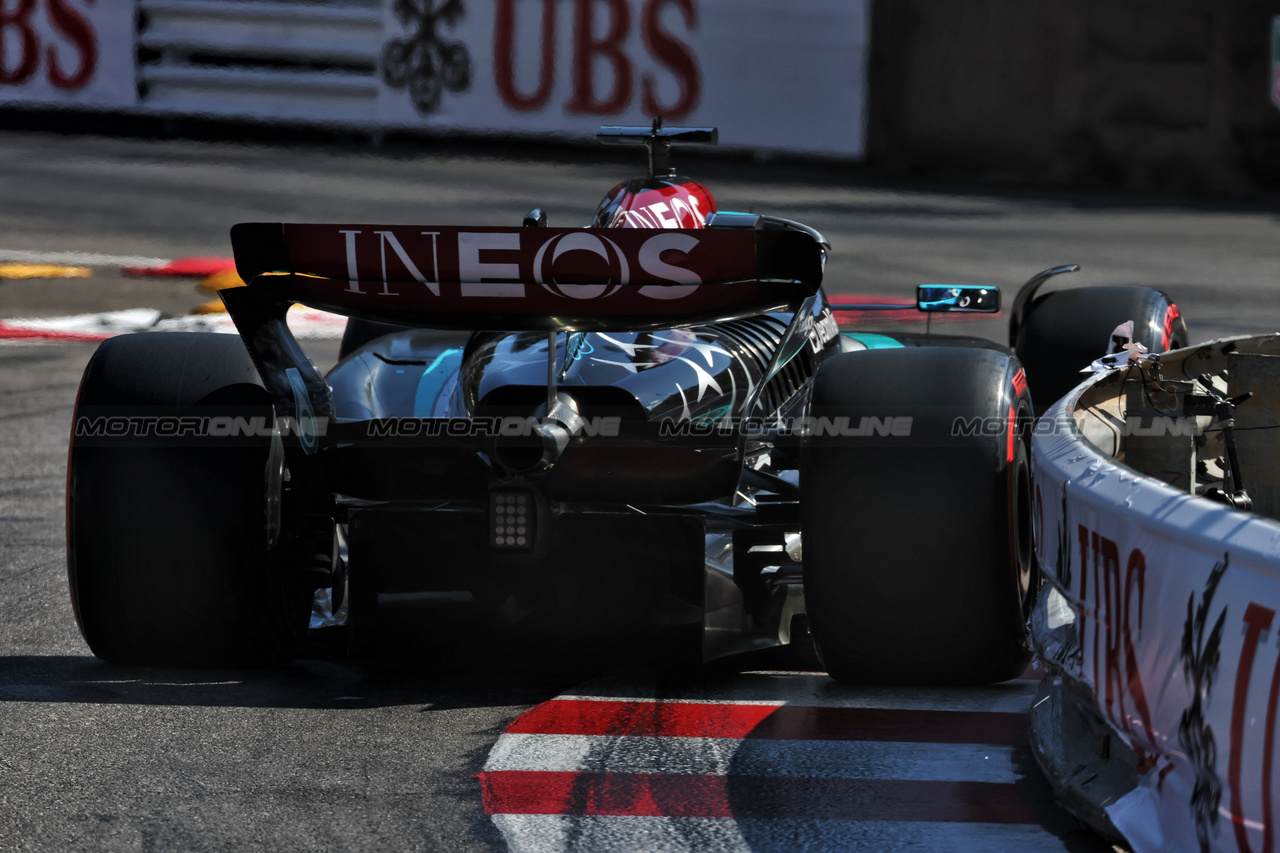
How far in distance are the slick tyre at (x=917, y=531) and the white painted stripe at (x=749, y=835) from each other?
796mm

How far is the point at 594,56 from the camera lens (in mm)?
20750

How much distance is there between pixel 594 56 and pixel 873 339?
595 inches

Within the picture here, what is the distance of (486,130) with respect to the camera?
67.7 feet

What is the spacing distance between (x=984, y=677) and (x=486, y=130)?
17279mm

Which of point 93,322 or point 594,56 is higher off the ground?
point 594,56

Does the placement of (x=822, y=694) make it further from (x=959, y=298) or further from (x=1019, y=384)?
(x=959, y=298)

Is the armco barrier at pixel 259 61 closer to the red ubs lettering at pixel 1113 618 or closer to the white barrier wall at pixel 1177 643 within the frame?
the white barrier wall at pixel 1177 643

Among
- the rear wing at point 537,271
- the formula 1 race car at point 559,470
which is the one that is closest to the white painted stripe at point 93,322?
the formula 1 race car at point 559,470

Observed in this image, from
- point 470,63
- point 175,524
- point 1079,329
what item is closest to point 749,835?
point 175,524

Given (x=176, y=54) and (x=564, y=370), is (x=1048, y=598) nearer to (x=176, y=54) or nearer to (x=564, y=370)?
(x=564, y=370)

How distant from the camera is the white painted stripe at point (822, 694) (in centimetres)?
408

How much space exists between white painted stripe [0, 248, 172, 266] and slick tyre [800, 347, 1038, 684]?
10691mm
